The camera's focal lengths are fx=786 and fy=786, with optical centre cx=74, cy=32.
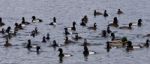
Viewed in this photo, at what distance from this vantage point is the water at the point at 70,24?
65.9 m

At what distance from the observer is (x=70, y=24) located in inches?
3428

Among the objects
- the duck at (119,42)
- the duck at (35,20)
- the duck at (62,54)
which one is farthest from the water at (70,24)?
the duck at (119,42)

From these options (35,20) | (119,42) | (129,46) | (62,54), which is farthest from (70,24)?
(62,54)

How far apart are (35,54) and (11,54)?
81.6 inches

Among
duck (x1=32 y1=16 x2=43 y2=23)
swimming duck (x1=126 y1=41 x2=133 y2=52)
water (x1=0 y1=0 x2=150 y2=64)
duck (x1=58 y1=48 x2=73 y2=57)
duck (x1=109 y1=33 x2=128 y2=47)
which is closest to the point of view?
water (x1=0 y1=0 x2=150 y2=64)

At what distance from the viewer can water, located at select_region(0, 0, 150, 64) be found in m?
65.9

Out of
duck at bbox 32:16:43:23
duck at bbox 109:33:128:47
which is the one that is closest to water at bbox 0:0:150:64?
duck at bbox 32:16:43:23

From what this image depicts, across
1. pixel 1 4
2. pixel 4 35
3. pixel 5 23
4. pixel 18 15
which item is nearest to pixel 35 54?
pixel 4 35

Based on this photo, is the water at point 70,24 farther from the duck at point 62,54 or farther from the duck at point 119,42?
the duck at point 119,42

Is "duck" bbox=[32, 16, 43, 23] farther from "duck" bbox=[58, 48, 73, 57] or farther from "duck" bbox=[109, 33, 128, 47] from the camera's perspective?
"duck" bbox=[58, 48, 73, 57]

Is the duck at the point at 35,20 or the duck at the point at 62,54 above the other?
the duck at the point at 35,20

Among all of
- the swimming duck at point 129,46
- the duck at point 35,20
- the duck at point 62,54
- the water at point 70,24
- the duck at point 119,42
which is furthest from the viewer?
the duck at point 35,20

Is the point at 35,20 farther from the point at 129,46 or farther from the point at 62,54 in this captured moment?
the point at 62,54

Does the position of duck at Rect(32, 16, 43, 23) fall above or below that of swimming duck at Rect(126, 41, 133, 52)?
above
